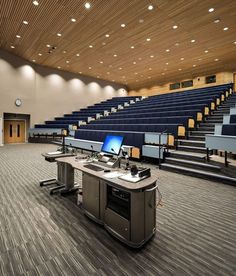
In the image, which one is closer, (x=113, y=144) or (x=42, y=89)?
(x=113, y=144)

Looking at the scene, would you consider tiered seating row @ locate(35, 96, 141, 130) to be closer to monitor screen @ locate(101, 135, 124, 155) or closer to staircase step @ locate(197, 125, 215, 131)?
staircase step @ locate(197, 125, 215, 131)

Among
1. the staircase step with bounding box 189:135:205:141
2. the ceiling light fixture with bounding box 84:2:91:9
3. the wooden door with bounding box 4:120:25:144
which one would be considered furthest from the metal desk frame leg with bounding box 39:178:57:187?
the wooden door with bounding box 4:120:25:144

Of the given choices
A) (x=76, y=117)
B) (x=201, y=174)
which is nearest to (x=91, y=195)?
(x=201, y=174)

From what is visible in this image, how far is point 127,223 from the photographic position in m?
1.59

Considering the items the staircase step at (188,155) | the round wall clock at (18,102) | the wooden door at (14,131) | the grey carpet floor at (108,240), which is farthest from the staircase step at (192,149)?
the wooden door at (14,131)

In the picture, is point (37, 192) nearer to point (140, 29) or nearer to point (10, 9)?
point (10, 9)

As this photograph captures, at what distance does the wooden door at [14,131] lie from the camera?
31.1 ft

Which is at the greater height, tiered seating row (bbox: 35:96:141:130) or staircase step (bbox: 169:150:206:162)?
tiered seating row (bbox: 35:96:141:130)

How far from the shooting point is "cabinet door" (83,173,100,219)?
6.37 feet

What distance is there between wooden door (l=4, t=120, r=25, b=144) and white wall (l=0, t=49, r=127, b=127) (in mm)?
672

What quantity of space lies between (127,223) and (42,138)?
9219mm

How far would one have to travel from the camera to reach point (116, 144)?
2213mm

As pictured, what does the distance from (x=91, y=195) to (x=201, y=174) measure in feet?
7.82

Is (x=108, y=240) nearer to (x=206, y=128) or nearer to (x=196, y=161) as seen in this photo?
Answer: (x=196, y=161)
